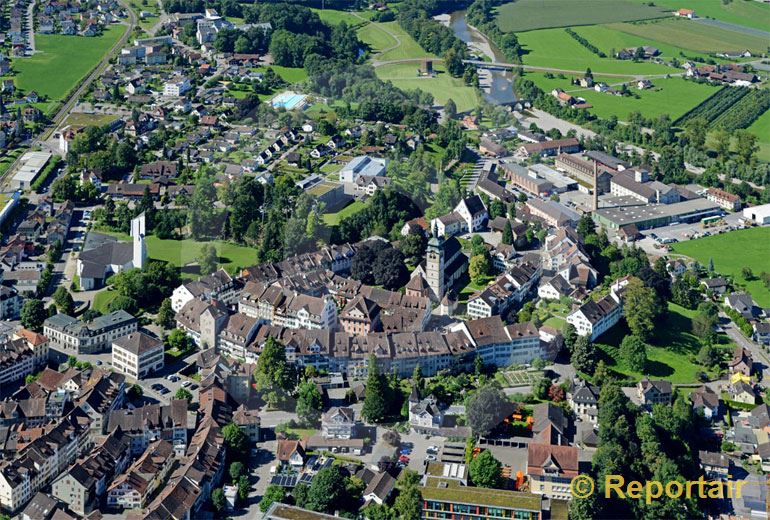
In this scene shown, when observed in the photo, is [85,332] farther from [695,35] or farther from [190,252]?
[695,35]

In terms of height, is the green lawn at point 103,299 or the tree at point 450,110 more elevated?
the green lawn at point 103,299

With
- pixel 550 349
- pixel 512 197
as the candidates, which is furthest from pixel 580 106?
pixel 550 349

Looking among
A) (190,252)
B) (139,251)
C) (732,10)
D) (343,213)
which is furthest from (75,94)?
(732,10)

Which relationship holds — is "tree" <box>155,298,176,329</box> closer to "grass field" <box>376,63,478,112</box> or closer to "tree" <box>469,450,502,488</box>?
"tree" <box>469,450,502,488</box>

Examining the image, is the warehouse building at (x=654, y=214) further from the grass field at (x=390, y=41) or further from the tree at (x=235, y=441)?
the grass field at (x=390, y=41)

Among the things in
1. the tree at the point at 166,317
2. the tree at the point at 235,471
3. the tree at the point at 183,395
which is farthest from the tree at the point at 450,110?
the tree at the point at 235,471

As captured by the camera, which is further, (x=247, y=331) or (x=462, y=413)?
(x=247, y=331)

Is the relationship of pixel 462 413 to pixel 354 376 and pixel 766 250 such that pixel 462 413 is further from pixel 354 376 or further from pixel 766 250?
pixel 766 250
